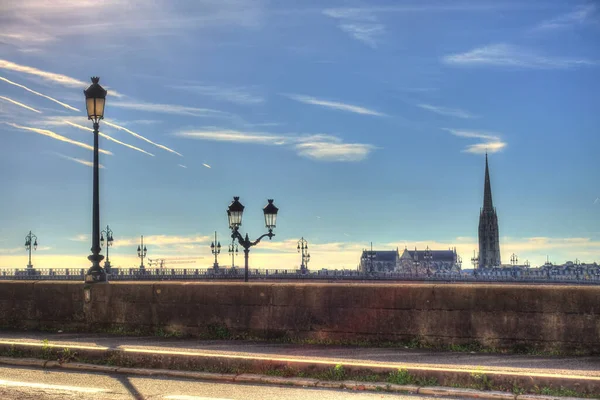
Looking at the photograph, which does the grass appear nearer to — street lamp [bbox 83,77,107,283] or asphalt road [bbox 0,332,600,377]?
asphalt road [bbox 0,332,600,377]

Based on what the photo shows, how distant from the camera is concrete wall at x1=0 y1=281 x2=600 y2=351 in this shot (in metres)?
11.1

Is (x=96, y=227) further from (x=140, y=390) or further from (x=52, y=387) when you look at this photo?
(x=140, y=390)

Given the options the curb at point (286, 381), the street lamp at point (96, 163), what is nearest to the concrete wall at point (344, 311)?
the street lamp at point (96, 163)

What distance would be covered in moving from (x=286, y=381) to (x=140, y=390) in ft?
6.08

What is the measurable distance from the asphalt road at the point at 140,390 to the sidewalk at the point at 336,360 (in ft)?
1.82

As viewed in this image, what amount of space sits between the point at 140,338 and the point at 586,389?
7.60m

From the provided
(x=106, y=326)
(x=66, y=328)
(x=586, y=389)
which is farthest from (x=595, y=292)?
(x=66, y=328)

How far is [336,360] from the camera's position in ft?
33.1

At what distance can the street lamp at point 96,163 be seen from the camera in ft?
48.7

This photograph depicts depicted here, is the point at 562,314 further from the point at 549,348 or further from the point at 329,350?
the point at 329,350

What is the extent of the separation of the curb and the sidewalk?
22 cm

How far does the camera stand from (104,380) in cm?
984

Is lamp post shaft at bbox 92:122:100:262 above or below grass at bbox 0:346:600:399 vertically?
above


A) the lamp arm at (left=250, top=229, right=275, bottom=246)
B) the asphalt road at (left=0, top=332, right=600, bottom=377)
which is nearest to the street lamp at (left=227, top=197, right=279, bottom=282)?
the lamp arm at (left=250, top=229, right=275, bottom=246)
